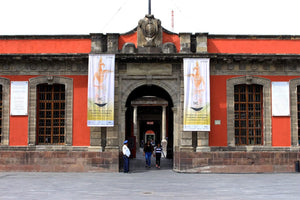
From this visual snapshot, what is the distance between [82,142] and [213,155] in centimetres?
610

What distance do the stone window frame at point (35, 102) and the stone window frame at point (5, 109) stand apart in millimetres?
1069

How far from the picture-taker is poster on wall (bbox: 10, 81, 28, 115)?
56.7 ft

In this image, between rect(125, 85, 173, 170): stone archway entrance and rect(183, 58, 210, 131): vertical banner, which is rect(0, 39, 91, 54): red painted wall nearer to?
rect(125, 85, 173, 170): stone archway entrance

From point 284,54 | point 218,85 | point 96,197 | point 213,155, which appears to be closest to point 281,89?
point 284,54

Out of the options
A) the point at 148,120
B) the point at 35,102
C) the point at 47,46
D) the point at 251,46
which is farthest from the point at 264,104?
the point at 148,120

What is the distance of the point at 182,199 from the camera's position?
10039mm

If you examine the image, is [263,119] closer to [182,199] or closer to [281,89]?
[281,89]

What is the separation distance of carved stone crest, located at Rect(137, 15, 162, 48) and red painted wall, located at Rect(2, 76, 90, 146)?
327cm

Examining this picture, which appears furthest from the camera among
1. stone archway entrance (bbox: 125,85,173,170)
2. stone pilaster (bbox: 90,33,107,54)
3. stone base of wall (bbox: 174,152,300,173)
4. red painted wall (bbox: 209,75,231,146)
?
stone archway entrance (bbox: 125,85,173,170)

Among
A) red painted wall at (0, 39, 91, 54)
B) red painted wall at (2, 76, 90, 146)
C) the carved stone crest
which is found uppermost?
the carved stone crest

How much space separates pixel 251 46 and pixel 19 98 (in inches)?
448

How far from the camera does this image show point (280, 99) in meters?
17.3

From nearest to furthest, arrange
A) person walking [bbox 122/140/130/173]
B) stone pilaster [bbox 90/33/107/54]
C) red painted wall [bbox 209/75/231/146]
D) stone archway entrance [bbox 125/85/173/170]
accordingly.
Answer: person walking [bbox 122/140/130/173], red painted wall [bbox 209/75/231/146], stone pilaster [bbox 90/33/107/54], stone archway entrance [bbox 125/85/173/170]

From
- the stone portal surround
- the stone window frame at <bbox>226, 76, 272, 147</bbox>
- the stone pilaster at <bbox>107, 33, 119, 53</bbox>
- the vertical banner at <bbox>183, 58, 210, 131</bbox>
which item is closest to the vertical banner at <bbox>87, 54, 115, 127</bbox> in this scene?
the stone pilaster at <bbox>107, 33, 119, 53</bbox>
